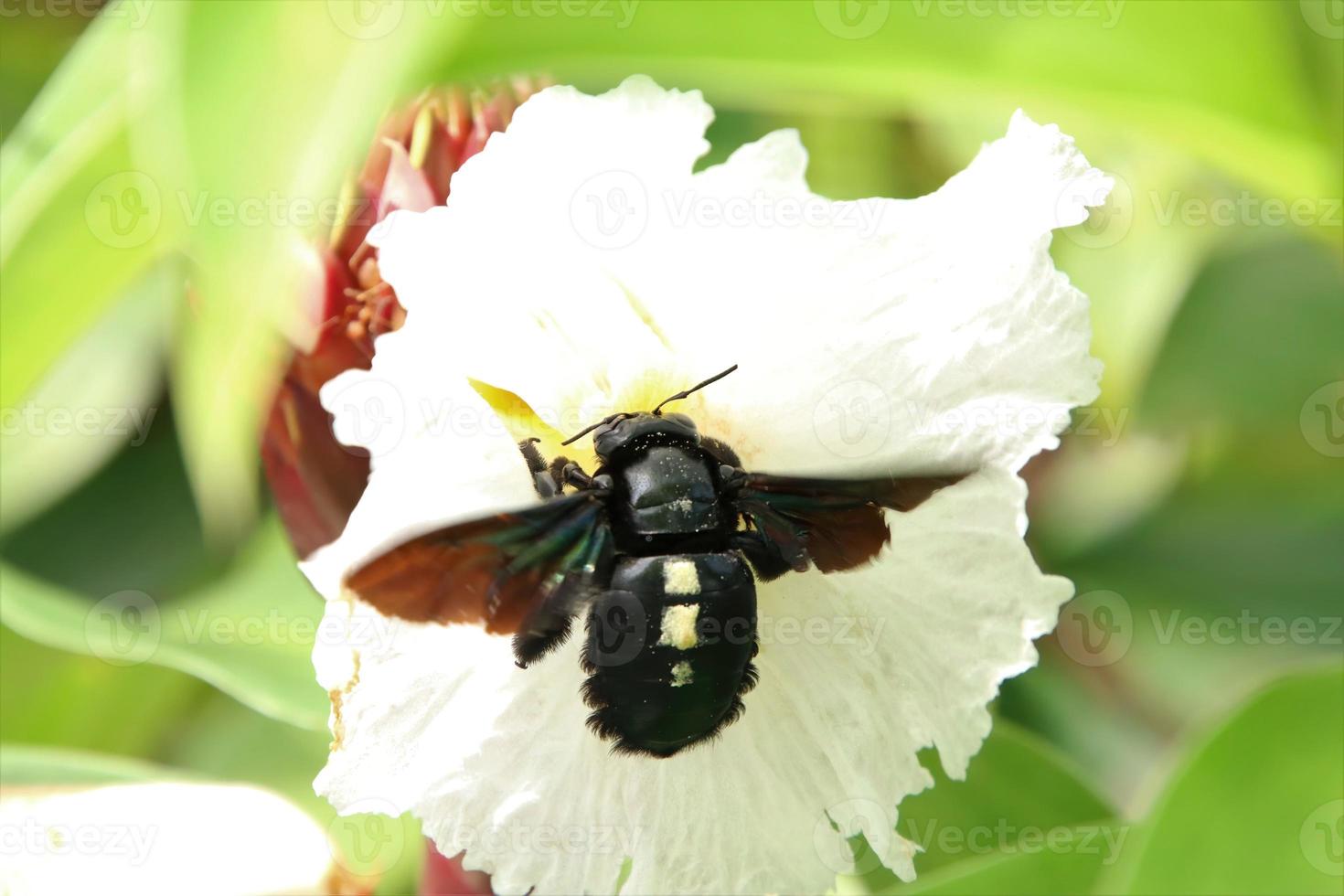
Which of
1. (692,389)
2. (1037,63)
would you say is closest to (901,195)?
(1037,63)

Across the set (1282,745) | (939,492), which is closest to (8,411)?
(939,492)

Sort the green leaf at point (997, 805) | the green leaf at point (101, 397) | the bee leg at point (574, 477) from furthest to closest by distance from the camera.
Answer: the green leaf at point (101, 397), the green leaf at point (997, 805), the bee leg at point (574, 477)

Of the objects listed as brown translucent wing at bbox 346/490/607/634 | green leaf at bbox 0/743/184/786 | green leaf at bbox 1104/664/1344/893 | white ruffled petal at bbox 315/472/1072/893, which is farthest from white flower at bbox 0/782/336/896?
green leaf at bbox 1104/664/1344/893

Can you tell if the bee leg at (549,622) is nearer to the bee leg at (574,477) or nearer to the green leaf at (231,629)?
the bee leg at (574,477)

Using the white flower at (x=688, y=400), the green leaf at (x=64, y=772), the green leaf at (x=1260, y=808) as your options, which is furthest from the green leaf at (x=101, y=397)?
the green leaf at (x=1260, y=808)

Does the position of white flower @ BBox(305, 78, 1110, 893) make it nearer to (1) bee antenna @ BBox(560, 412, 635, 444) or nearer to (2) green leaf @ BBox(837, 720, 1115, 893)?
(1) bee antenna @ BBox(560, 412, 635, 444)

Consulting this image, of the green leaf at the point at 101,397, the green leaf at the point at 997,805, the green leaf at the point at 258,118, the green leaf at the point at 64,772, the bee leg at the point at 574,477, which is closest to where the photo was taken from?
the green leaf at the point at 258,118
